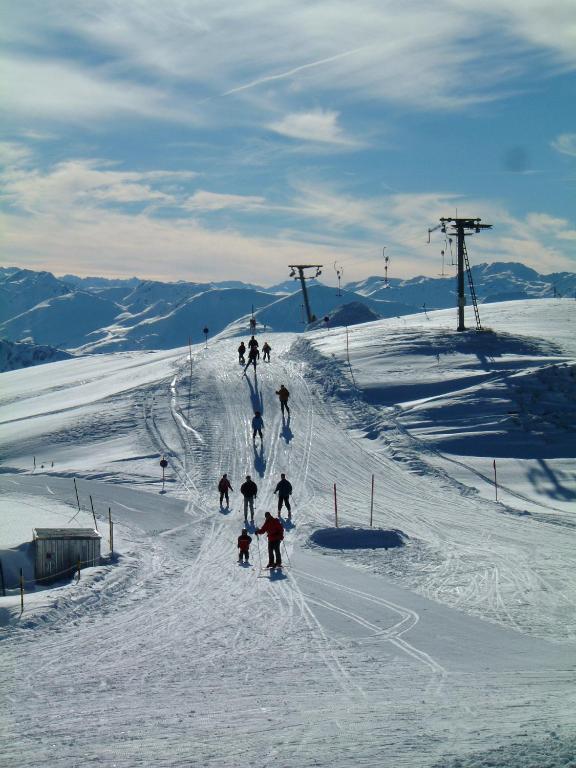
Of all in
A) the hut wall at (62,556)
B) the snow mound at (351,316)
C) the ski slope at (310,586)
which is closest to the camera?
the ski slope at (310,586)

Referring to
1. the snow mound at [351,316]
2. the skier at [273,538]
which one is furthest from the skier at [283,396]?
the snow mound at [351,316]

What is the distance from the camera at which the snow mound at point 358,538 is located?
62.3 ft

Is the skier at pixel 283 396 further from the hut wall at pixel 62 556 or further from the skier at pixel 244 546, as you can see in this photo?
the hut wall at pixel 62 556

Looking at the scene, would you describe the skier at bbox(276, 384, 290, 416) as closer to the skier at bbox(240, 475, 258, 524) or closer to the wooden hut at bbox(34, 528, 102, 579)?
the skier at bbox(240, 475, 258, 524)

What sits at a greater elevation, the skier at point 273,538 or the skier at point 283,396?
the skier at point 283,396

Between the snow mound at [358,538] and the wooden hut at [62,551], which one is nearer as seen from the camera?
A: the wooden hut at [62,551]

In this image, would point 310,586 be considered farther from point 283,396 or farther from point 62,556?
point 283,396

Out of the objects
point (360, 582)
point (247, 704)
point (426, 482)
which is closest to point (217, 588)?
point (360, 582)

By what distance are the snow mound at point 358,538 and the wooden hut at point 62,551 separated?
18.5 ft

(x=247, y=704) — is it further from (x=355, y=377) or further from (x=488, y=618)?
(x=355, y=377)

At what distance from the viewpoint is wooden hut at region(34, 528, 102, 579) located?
15.9 meters

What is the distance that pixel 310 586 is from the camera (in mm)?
15242

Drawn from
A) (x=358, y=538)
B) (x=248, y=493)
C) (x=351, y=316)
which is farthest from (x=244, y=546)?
(x=351, y=316)

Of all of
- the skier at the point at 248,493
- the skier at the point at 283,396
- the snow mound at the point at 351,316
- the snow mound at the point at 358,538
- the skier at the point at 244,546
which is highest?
the snow mound at the point at 351,316
